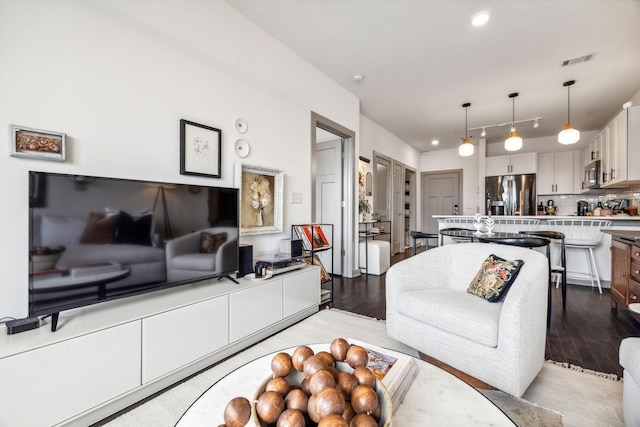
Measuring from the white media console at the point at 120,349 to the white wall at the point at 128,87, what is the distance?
0.43 m

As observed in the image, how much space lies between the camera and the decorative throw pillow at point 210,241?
1.98m

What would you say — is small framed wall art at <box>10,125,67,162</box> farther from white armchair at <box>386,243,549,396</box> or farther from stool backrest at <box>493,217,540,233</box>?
stool backrest at <box>493,217,540,233</box>

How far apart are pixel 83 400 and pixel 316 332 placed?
56.7 inches

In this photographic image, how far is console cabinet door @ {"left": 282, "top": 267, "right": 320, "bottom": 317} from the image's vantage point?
2.40 m

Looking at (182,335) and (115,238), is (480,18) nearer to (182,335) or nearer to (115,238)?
(115,238)

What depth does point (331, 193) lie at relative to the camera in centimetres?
446

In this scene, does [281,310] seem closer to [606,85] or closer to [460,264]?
[460,264]

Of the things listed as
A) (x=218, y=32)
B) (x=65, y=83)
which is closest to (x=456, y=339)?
(x=65, y=83)

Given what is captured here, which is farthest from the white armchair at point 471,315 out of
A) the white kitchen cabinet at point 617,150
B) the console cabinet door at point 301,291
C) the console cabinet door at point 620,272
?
the white kitchen cabinet at point 617,150

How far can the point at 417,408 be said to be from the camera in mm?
838

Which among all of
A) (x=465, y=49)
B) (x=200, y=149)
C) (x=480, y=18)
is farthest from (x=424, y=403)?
(x=465, y=49)

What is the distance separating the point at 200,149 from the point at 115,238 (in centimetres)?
93

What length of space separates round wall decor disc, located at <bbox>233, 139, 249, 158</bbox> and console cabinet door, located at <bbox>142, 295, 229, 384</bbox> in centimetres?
131

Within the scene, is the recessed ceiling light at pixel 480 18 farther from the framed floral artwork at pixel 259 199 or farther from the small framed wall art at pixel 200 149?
the small framed wall art at pixel 200 149
